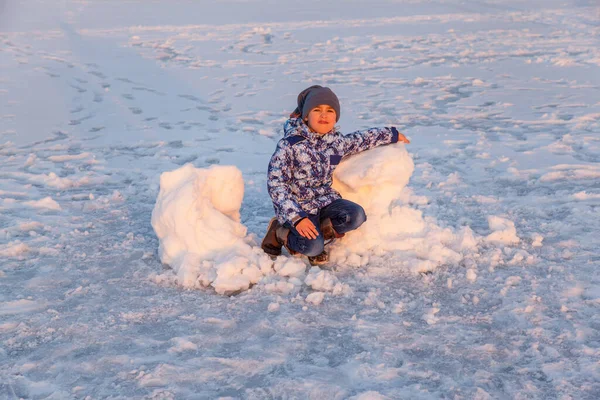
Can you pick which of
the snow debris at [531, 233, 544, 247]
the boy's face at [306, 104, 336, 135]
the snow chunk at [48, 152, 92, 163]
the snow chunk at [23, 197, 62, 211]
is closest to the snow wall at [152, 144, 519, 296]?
the snow debris at [531, 233, 544, 247]

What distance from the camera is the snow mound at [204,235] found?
3326 millimetres

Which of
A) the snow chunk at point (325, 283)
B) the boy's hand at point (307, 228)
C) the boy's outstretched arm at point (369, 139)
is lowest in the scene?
the snow chunk at point (325, 283)

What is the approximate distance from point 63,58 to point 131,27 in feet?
10.9

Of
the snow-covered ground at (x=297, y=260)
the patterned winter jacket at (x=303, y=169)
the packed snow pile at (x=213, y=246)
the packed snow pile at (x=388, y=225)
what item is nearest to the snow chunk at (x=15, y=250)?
the snow-covered ground at (x=297, y=260)

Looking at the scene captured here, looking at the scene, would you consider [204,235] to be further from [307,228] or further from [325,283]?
[325,283]

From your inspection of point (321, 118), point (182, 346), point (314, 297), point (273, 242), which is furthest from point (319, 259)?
point (182, 346)

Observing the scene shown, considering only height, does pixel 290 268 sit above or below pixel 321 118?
below

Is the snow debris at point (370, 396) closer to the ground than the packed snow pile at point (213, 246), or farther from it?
closer to the ground

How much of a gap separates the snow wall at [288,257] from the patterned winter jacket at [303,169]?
0.57 feet

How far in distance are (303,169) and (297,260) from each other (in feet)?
1.63

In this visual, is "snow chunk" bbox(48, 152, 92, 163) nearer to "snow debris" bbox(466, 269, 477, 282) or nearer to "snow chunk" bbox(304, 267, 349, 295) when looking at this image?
"snow chunk" bbox(304, 267, 349, 295)

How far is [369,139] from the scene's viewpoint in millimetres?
3807

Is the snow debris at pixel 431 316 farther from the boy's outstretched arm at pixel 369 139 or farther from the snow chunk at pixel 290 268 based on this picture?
the boy's outstretched arm at pixel 369 139

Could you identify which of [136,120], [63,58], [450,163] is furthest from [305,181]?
[63,58]
